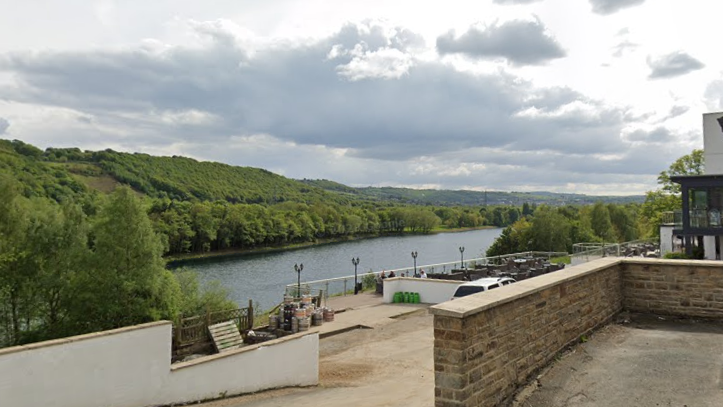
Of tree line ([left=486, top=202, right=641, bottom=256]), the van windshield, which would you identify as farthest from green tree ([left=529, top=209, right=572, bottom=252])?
the van windshield

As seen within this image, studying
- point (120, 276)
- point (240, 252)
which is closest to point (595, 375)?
point (120, 276)

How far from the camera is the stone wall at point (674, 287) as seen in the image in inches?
306

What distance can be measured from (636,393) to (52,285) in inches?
1007

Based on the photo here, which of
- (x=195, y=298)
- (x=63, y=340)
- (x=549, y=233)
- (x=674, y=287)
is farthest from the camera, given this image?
(x=549, y=233)

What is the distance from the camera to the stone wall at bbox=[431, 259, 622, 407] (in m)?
4.71

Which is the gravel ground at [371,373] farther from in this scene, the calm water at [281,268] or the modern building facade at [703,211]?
the calm water at [281,268]

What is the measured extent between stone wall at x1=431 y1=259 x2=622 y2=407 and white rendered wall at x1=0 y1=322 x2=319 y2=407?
25.1 feet

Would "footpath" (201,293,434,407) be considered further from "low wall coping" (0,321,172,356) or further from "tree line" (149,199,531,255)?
"tree line" (149,199,531,255)

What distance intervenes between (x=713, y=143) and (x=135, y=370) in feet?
101

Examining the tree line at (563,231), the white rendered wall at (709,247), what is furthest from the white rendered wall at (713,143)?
the tree line at (563,231)

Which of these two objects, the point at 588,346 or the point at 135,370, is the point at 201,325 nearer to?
the point at 135,370

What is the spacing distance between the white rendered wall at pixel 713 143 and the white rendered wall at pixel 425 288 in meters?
18.0

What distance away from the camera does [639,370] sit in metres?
5.95

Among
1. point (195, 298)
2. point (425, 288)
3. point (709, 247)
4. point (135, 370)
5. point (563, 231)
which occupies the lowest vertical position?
point (195, 298)
